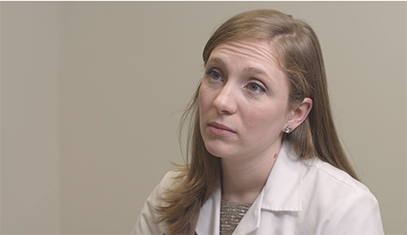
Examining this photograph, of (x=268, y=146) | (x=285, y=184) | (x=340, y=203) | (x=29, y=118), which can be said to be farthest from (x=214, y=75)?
(x=29, y=118)

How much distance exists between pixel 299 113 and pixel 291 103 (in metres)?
0.08

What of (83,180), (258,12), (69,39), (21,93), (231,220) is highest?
(258,12)

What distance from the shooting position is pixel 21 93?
237 cm

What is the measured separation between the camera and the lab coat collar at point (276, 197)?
1.40 m

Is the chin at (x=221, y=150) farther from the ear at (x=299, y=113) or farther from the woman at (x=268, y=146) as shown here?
the ear at (x=299, y=113)

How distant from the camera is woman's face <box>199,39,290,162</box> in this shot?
1310 mm

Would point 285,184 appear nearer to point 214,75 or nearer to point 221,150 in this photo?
point 221,150

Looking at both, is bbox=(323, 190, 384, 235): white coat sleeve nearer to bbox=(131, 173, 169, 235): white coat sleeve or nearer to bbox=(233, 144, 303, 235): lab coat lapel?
bbox=(233, 144, 303, 235): lab coat lapel

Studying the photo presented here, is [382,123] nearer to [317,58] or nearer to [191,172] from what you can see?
Answer: [317,58]

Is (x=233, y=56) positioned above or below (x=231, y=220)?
above


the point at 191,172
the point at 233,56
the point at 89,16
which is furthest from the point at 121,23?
the point at 233,56

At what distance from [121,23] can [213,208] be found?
140 cm

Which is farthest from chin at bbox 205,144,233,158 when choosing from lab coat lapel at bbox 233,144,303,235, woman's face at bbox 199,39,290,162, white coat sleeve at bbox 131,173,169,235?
white coat sleeve at bbox 131,173,169,235

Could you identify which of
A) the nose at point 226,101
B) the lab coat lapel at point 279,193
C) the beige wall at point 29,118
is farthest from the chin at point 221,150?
the beige wall at point 29,118
